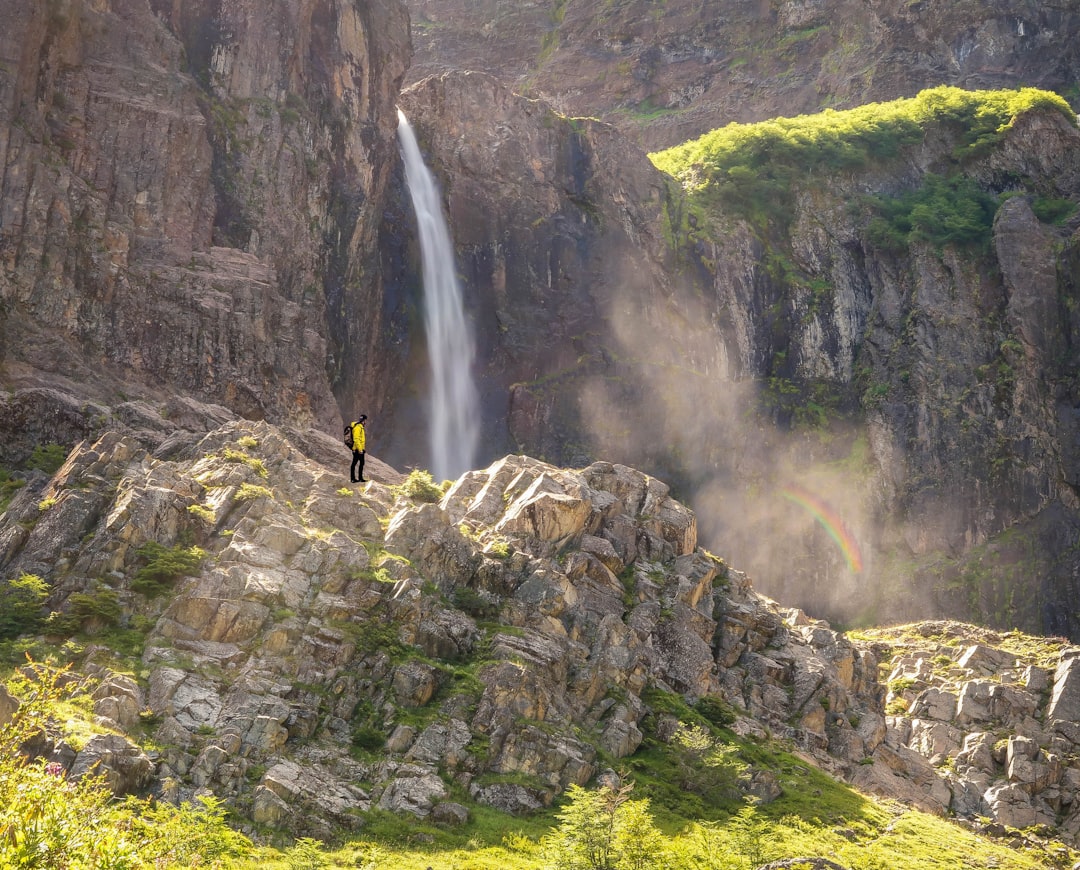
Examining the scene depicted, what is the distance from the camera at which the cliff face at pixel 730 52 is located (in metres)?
109

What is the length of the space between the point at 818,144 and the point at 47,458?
2748 inches

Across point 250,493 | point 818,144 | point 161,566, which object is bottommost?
point 161,566

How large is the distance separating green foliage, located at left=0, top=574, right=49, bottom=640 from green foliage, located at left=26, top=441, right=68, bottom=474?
35.3 ft

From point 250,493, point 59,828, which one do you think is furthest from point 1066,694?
point 59,828

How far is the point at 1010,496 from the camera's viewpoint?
71750mm

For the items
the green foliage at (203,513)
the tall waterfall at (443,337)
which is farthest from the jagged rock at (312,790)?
the tall waterfall at (443,337)

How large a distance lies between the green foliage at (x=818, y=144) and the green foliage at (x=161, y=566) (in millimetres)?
63687

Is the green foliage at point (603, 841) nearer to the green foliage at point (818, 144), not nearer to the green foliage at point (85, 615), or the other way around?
the green foliage at point (85, 615)

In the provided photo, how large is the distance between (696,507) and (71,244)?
140 ft

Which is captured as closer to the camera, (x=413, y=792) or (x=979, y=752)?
(x=413, y=792)

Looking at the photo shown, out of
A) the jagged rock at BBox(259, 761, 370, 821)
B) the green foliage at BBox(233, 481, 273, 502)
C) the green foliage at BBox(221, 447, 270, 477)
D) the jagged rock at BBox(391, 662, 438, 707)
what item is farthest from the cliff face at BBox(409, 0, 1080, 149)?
the jagged rock at BBox(259, 761, 370, 821)

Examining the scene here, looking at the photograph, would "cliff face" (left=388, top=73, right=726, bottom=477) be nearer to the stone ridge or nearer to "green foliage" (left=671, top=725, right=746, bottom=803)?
the stone ridge

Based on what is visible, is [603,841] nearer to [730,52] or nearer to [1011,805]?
[1011,805]

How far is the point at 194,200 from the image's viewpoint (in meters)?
56.2
